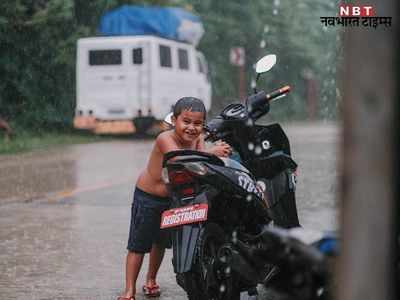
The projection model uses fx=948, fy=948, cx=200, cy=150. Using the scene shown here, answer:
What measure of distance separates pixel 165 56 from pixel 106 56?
1529mm

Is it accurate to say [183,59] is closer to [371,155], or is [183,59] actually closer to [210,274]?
[210,274]

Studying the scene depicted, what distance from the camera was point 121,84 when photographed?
Result: 22.6 metres

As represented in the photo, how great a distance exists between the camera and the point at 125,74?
74.5 ft

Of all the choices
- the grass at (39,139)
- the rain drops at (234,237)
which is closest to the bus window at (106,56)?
the grass at (39,139)

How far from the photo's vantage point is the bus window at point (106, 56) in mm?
22891

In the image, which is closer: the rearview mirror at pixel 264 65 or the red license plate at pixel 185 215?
the red license plate at pixel 185 215

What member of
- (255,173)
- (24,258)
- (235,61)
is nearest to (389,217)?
(255,173)

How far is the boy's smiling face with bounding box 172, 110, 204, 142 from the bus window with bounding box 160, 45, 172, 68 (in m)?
17.9

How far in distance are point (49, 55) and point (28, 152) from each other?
5.84 m

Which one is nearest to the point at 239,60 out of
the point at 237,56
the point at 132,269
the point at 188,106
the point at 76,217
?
the point at 237,56

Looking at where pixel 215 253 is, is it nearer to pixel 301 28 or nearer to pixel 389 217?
pixel 389 217

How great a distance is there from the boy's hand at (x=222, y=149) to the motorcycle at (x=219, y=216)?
7cm

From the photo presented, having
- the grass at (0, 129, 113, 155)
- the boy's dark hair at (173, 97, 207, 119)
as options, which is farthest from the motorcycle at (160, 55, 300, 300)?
the grass at (0, 129, 113, 155)

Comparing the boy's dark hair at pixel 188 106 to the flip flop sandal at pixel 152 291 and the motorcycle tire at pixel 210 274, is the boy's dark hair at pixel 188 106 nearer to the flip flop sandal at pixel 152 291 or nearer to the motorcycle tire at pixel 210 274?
the motorcycle tire at pixel 210 274
